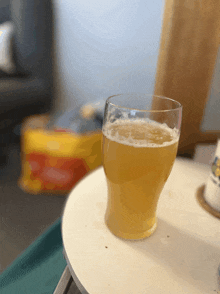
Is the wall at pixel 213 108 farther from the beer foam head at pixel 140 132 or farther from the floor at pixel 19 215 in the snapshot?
the floor at pixel 19 215

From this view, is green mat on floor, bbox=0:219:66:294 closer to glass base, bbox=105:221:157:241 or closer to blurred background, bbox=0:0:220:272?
glass base, bbox=105:221:157:241

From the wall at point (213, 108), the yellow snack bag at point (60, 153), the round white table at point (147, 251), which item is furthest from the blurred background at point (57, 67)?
the round white table at point (147, 251)

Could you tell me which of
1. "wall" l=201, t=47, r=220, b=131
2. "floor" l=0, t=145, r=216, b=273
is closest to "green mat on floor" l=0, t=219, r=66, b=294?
"floor" l=0, t=145, r=216, b=273

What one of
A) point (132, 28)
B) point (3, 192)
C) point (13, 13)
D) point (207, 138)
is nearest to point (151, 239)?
point (207, 138)

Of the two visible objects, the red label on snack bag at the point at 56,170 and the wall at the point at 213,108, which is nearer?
the wall at the point at 213,108

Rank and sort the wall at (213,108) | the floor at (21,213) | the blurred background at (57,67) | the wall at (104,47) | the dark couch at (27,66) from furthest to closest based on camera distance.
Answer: the dark couch at (27,66)
the wall at (104,47)
the blurred background at (57,67)
the floor at (21,213)
the wall at (213,108)

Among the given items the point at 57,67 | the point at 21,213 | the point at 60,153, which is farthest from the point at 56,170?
the point at 57,67
